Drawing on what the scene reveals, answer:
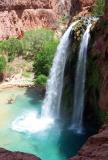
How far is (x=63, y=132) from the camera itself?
21.2 m

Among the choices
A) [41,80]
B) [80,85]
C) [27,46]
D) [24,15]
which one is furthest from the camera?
[24,15]

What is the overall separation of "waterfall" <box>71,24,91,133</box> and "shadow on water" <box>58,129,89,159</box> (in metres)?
1.25

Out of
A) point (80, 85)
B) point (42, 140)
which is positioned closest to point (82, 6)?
point (80, 85)

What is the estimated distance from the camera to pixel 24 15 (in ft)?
139

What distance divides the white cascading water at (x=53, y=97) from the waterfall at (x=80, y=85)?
170 cm

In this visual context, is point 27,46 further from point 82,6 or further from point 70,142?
point 70,142

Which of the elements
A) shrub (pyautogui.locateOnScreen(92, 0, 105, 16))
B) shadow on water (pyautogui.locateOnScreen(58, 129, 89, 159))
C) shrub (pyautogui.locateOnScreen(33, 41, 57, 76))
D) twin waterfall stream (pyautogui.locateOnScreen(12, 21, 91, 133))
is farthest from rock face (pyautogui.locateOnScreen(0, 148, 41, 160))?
shrub (pyautogui.locateOnScreen(92, 0, 105, 16))

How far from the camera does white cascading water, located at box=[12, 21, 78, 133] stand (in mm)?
23281

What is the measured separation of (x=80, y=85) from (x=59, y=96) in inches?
96.4

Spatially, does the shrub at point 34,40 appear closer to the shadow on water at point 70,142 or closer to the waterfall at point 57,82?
the waterfall at point 57,82

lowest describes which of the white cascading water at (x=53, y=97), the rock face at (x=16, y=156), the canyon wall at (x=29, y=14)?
the white cascading water at (x=53, y=97)

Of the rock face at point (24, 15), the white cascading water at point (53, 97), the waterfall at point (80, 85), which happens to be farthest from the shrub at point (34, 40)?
the waterfall at point (80, 85)

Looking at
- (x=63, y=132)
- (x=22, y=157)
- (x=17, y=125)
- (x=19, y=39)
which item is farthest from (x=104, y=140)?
(x=19, y=39)

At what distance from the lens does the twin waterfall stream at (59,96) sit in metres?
22.3
